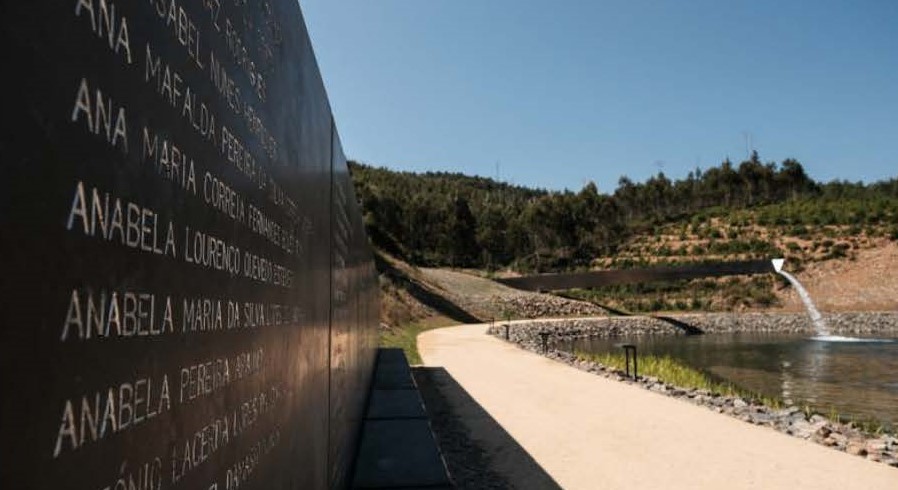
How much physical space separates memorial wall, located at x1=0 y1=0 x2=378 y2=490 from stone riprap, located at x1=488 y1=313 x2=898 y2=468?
29.7 ft

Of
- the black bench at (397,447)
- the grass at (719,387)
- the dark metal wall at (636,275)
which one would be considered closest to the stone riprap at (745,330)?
the grass at (719,387)

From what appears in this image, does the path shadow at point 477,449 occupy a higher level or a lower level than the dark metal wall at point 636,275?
lower

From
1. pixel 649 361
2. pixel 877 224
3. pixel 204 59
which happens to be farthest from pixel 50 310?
pixel 877 224

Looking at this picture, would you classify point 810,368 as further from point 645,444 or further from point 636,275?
point 636,275

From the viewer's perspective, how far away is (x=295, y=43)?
9.33 feet

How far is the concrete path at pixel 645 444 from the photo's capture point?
274 inches

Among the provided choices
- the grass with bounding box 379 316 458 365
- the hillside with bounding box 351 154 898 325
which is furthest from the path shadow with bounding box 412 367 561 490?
the hillside with bounding box 351 154 898 325

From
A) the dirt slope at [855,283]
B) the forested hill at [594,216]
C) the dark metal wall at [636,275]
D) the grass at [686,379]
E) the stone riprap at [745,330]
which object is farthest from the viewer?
the forested hill at [594,216]

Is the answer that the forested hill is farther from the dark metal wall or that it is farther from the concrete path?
the concrete path

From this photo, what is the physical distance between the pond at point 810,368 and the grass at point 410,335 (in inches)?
328

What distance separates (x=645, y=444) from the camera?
8.58 metres

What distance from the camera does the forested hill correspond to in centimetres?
7331

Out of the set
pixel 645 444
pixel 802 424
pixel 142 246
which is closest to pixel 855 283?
pixel 802 424

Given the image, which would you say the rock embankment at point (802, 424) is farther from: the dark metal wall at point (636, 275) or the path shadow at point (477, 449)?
the dark metal wall at point (636, 275)
